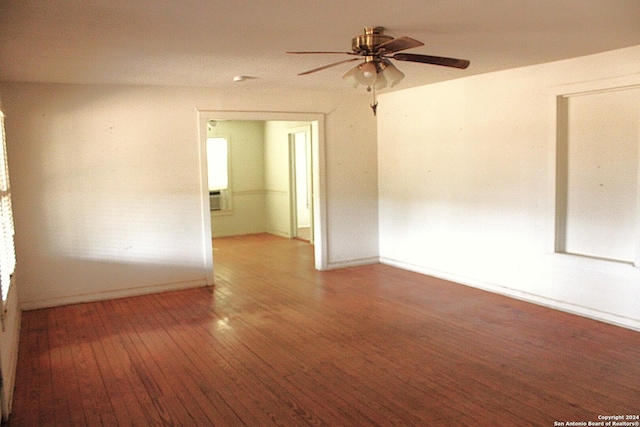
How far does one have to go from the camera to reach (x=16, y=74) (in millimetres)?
4887

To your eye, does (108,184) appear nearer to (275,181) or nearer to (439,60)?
(439,60)

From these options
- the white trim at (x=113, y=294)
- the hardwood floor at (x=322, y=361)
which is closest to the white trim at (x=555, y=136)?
the hardwood floor at (x=322, y=361)

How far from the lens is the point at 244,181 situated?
34.0 ft

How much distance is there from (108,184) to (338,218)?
289 cm

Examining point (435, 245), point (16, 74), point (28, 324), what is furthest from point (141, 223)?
point (435, 245)

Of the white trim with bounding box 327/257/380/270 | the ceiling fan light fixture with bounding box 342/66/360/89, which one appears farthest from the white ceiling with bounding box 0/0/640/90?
the white trim with bounding box 327/257/380/270

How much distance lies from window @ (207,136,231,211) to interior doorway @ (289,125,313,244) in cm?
136

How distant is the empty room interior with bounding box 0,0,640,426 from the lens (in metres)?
3.25

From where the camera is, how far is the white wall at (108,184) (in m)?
5.38

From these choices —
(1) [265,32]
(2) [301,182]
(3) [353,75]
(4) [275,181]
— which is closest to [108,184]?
(1) [265,32]

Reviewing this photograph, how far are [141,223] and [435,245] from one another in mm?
3474

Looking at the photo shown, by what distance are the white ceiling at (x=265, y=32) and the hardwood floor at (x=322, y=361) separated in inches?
91.4

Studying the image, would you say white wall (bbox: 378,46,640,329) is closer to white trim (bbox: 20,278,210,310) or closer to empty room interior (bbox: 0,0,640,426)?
empty room interior (bbox: 0,0,640,426)

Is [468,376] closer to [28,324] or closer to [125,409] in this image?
[125,409]
